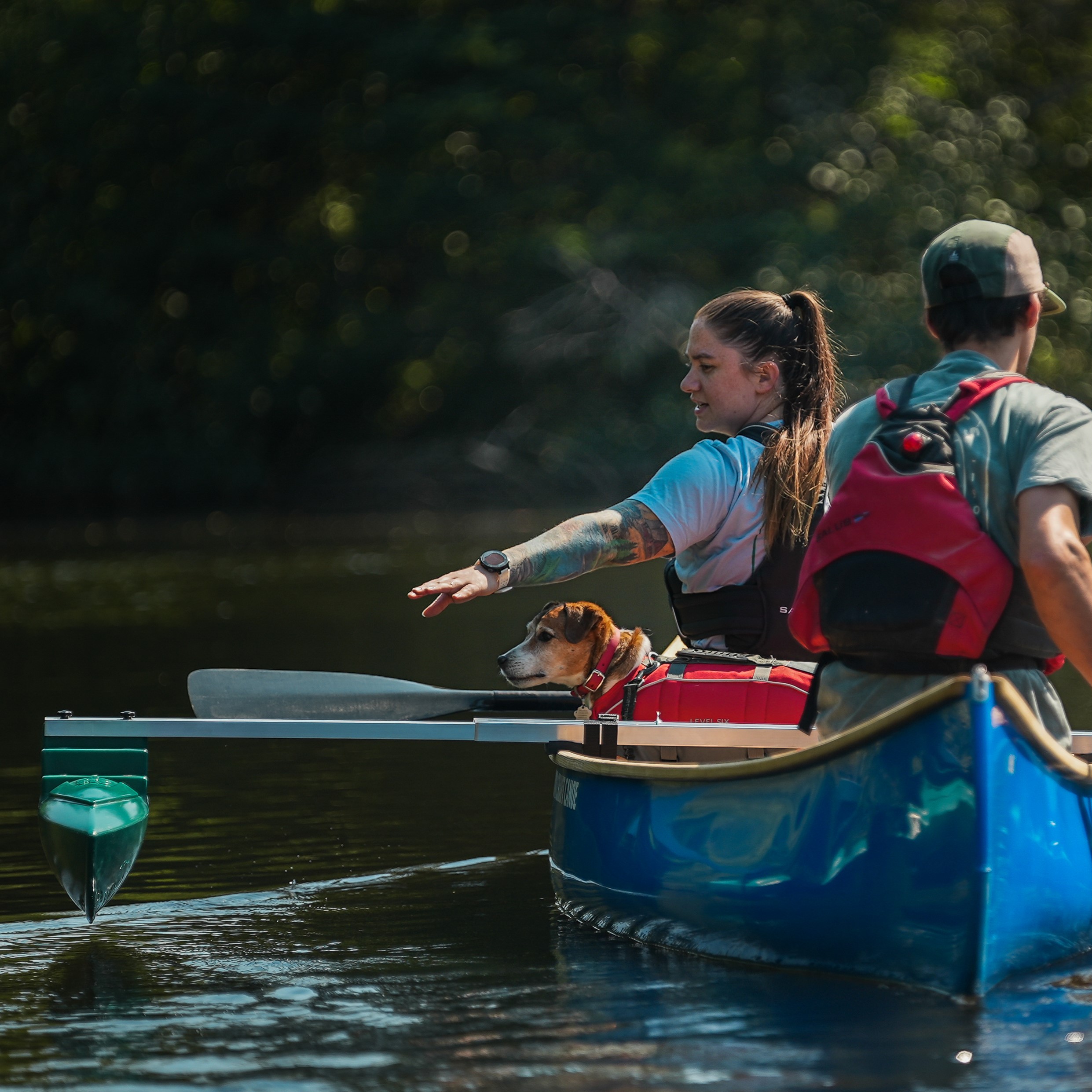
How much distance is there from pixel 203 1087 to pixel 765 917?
56.4 inches

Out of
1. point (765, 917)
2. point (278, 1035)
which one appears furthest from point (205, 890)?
point (765, 917)

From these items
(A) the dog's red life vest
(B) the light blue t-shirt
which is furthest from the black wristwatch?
(A) the dog's red life vest

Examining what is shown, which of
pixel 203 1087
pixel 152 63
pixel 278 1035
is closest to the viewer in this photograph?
pixel 203 1087

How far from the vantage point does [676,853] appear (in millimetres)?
4684

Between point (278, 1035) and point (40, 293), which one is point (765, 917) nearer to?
point (278, 1035)

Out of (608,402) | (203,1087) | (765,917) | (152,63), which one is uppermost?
(152,63)

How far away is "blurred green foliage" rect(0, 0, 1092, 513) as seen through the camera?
28.7 meters

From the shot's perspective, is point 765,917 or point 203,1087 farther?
point 765,917

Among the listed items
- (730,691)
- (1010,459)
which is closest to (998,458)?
(1010,459)

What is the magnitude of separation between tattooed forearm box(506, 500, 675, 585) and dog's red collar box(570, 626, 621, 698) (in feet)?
4.34

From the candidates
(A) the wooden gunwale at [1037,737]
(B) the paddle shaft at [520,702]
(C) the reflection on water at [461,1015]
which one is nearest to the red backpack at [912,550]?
(A) the wooden gunwale at [1037,737]

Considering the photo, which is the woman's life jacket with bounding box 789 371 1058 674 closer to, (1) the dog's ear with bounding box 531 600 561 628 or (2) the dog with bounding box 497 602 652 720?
(2) the dog with bounding box 497 602 652 720

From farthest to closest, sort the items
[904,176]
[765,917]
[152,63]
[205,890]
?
[152,63] → [904,176] → [205,890] → [765,917]

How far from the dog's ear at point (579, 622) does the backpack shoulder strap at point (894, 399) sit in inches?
94.5
